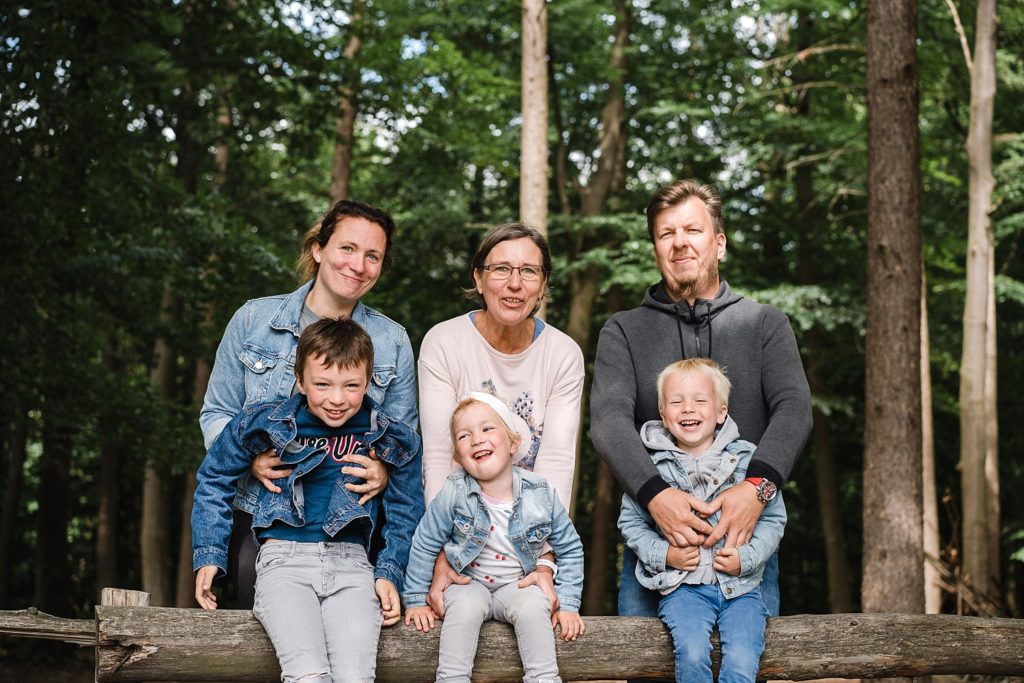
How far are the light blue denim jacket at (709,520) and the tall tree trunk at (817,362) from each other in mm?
11123

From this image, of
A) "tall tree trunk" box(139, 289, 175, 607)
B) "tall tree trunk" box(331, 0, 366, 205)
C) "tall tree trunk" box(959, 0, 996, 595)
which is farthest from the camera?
"tall tree trunk" box(139, 289, 175, 607)

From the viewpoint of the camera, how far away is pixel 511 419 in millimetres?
3494

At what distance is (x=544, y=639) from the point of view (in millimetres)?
3332

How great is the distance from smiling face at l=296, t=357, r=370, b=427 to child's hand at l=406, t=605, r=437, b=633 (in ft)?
2.16

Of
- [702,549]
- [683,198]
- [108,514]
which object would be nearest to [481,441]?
[702,549]

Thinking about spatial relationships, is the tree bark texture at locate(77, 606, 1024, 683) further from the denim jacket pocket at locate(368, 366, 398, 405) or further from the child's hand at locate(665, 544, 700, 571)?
the denim jacket pocket at locate(368, 366, 398, 405)

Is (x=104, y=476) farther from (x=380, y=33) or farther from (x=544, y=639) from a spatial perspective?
(x=544, y=639)

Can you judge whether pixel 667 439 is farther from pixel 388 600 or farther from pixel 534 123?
pixel 534 123

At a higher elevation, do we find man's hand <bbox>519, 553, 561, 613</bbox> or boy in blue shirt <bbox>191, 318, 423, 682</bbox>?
boy in blue shirt <bbox>191, 318, 423, 682</bbox>

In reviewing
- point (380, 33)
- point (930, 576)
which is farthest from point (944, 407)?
point (380, 33)

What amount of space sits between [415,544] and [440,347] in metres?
0.71

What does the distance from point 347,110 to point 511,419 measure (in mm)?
10354

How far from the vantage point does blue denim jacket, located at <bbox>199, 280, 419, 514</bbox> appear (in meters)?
3.59

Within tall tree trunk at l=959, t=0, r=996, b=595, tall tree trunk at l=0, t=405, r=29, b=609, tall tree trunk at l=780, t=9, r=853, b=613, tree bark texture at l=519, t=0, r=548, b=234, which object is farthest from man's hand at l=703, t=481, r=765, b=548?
tall tree trunk at l=0, t=405, r=29, b=609
